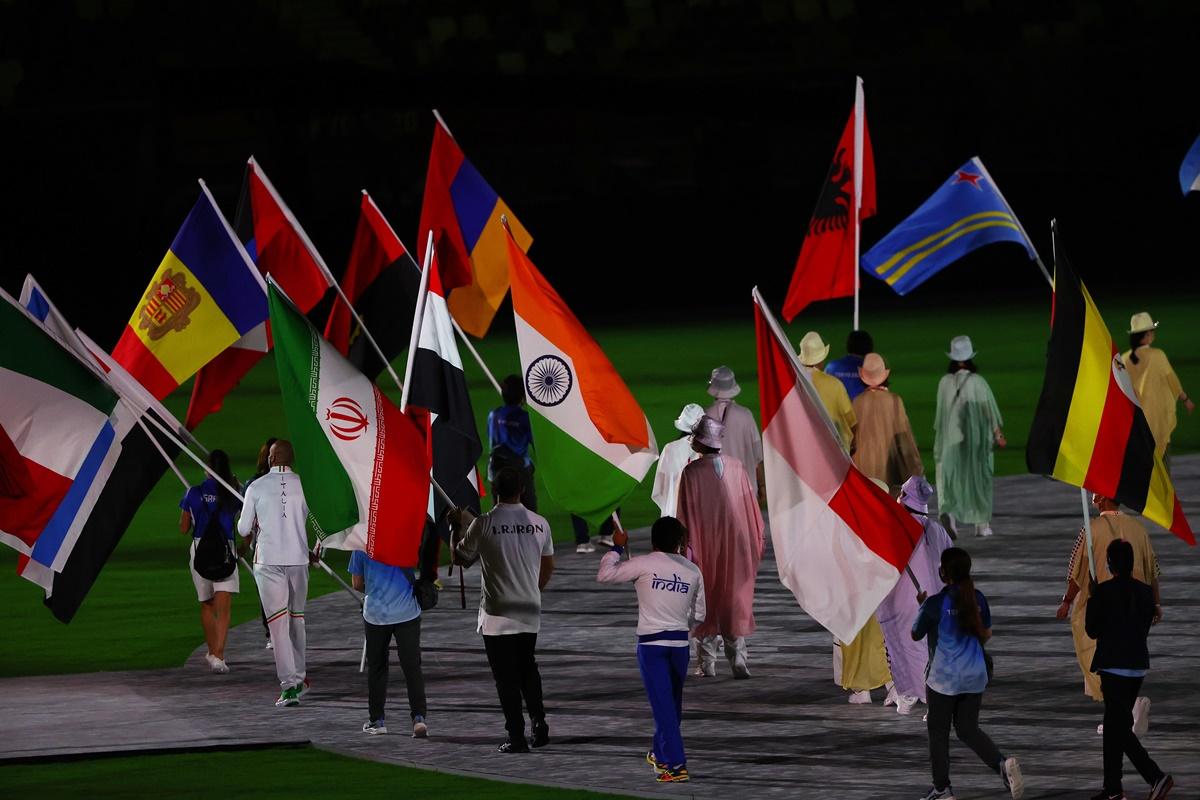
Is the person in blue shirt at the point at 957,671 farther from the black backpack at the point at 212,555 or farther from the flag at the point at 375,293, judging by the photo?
the black backpack at the point at 212,555

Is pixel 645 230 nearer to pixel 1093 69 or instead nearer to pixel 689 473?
pixel 1093 69

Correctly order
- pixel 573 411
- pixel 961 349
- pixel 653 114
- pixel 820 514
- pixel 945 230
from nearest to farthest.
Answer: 1. pixel 820 514
2. pixel 573 411
3. pixel 945 230
4. pixel 961 349
5. pixel 653 114

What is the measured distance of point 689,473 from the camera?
574 inches

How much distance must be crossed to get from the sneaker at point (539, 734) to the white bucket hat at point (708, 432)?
2500mm

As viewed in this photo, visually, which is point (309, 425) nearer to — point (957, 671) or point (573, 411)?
point (573, 411)

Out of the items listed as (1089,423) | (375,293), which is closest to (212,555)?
(375,293)

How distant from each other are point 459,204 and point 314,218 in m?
29.6

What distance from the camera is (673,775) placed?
11586 mm

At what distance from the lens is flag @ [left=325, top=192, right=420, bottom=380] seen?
15.1 meters

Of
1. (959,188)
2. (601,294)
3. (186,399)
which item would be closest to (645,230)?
(601,294)

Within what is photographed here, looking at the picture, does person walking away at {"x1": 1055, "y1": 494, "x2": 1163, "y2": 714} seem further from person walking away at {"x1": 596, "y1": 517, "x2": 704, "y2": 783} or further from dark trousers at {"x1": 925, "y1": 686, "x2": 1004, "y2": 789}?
person walking away at {"x1": 596, "y1": 517, "x2": 704, "y2": 783}

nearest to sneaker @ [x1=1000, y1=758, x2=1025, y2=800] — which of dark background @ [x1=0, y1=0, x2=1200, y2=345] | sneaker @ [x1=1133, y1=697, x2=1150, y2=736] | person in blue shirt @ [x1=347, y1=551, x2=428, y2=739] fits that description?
sneaker @ [x1=1133, y1=697, x2=1150, y2=736]

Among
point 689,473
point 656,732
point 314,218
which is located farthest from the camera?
point 314,218

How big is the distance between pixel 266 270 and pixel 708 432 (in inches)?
132
